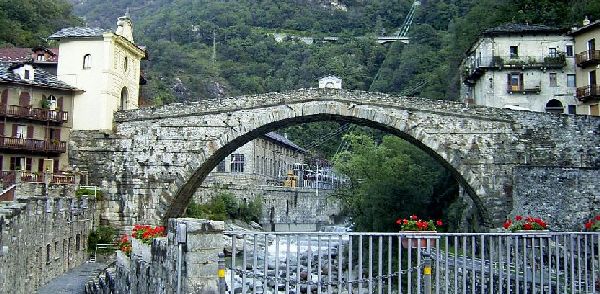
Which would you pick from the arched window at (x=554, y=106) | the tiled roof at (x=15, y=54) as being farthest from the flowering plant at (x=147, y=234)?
the arched window at (x=554, y=106)

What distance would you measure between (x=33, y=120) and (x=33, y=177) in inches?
161

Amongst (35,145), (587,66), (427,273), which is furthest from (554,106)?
(427,273)

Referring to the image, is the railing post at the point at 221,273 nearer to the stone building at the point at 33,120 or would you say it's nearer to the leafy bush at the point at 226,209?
the stone building at the point at 33,120

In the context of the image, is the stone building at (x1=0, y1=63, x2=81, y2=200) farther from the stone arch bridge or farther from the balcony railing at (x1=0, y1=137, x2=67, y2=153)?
the stone arch bridge

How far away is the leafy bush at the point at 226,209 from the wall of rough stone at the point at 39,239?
1431cm

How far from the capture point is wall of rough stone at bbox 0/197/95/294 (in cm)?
1280

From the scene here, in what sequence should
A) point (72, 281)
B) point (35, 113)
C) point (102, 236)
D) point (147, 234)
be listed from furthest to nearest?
point (35, 113) → point (102, 236) → point (72, 281) → point (147, 234)

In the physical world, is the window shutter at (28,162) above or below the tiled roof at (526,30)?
below

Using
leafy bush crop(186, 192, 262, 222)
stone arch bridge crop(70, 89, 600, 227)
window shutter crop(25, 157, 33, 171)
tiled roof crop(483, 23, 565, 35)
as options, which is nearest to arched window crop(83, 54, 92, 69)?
stone arch bridge crop(70, 89, 600, 227)

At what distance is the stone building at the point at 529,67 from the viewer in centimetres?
3238

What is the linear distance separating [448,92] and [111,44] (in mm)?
24358

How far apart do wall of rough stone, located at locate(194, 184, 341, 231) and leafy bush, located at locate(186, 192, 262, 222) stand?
92cm

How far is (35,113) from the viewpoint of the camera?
1025 inches

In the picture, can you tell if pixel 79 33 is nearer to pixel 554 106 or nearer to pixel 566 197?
pixel 566 197
